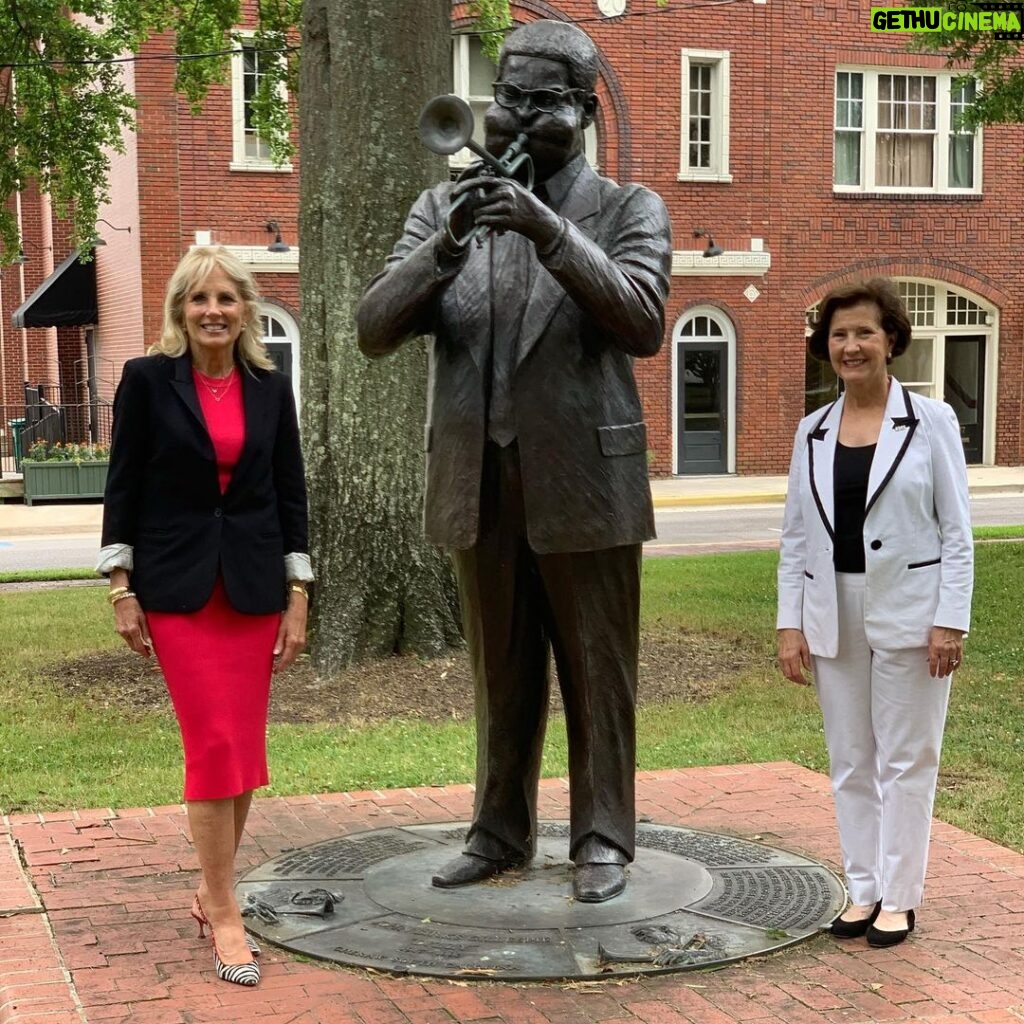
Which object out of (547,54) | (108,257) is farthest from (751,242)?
(547,54)

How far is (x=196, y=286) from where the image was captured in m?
4.31

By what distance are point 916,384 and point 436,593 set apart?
798 inches

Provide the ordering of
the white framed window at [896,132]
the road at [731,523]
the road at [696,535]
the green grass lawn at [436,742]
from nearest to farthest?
the green grass lawn at [436,742] < the road at [696,535] < the road at [731,523] < the white framed window at [896,132]

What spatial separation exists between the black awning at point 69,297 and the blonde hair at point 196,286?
78.2 ft

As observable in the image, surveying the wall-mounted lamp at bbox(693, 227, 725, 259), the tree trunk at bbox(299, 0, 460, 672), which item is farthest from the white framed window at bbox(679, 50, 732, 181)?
the tree trunk at bbox(299, 0, 460, 672)

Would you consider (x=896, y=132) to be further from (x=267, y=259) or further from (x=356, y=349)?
(x=356, y=349)

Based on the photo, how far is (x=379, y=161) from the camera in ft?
28.5

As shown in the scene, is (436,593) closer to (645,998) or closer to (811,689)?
(811,689)

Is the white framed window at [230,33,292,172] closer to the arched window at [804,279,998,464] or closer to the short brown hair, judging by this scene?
the arched window at [804,279,998,464]

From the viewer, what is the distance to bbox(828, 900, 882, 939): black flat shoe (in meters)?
4.54

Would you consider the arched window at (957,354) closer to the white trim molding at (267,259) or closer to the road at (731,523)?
the road at (731,523)

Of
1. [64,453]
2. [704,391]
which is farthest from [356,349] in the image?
[704,391]

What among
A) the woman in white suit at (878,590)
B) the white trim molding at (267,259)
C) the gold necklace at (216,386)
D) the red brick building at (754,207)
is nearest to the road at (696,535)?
the red brick building at (754,207)

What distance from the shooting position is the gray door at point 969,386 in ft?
90.4
